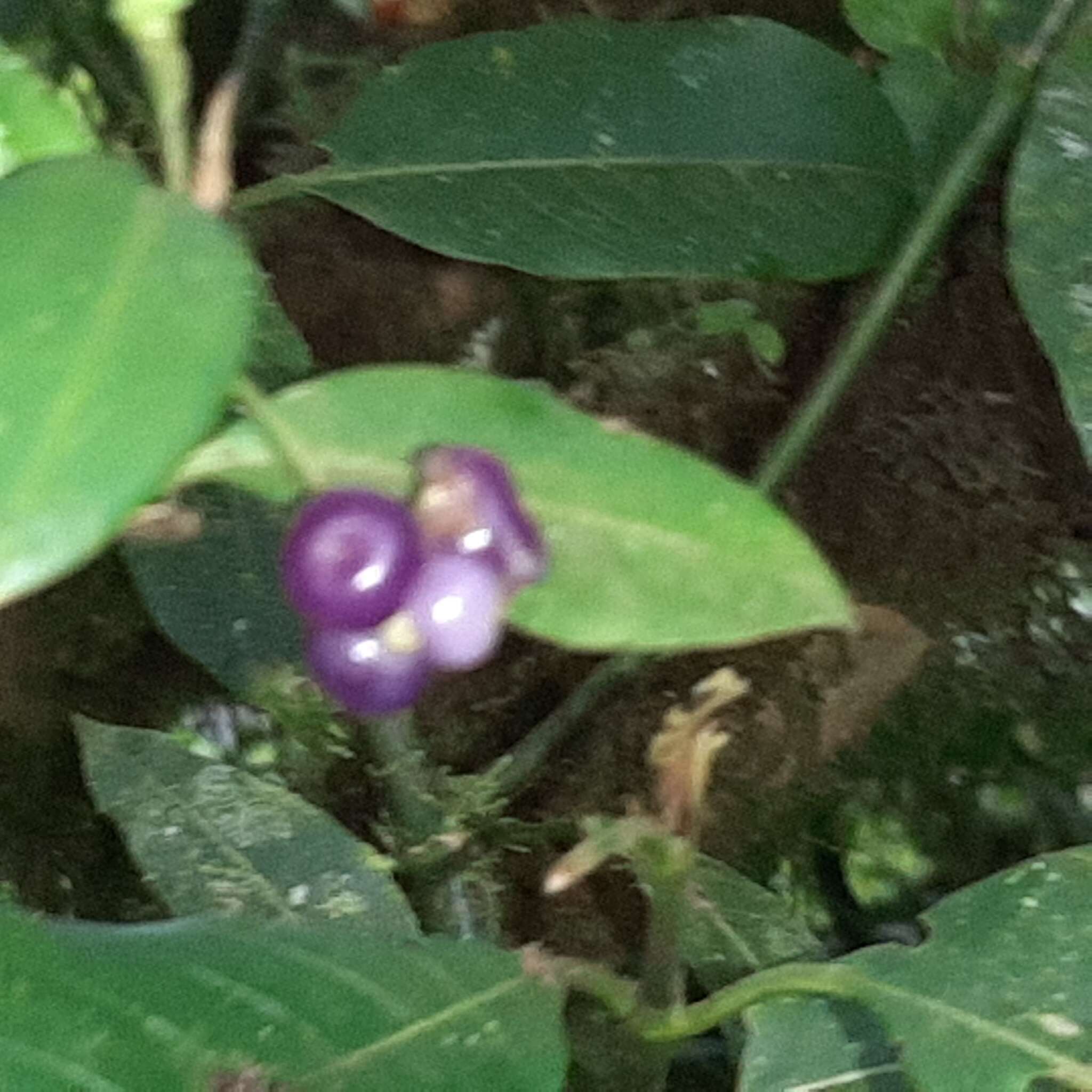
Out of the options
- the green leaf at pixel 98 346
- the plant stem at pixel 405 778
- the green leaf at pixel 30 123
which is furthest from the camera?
the plant stem at pixel 405 778

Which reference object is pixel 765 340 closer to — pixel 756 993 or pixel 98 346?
pixel 756 993

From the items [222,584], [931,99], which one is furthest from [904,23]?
[222,584]

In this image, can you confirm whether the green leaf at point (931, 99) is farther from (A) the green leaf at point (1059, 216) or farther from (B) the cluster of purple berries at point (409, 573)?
(B) the cluster of purple berries at point (409, 573)

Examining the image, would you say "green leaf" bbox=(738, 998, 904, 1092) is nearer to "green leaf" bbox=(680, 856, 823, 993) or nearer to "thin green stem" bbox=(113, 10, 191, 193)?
"green leaf" bbox=(680, 856, 823, 993)

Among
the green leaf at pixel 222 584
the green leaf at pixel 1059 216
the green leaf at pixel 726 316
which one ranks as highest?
the green leaf at pixel 1059 216

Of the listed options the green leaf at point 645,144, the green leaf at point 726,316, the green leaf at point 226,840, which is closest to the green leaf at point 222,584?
the green leaf at point 226,840

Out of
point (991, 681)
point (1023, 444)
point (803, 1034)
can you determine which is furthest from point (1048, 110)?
point (803, 1034)
